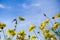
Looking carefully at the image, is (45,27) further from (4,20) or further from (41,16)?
(4,20)

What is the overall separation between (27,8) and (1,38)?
0.42 m

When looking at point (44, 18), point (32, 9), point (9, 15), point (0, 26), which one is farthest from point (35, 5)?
point (0, 26)

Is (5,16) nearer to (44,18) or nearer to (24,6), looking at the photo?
(24,6)

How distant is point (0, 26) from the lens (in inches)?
40.6

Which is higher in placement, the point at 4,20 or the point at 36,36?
the point at 4,20

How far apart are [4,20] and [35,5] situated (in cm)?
32

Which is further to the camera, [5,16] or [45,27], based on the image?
[5,16]

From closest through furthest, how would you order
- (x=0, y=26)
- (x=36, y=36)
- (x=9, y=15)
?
(x=0, y=26)
(x=36, y=36)
(x=9, y=15)

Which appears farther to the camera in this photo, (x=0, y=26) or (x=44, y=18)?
(x=44, y=18)

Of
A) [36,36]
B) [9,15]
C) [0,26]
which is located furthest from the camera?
[9,15]

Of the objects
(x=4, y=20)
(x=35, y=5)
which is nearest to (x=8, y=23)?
(x=4, y=20)

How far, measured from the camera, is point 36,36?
1209mm

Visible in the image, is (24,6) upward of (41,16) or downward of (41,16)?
upward

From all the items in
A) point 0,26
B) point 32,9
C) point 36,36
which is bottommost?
point 36,36
